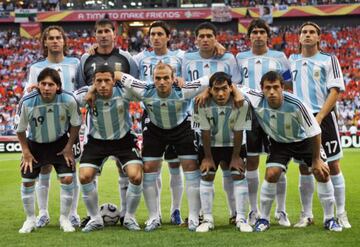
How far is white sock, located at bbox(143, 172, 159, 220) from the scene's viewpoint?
22.0ft

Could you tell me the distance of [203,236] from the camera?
6.16 meters

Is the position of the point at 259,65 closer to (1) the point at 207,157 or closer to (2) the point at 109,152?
(1) the point at 207,157

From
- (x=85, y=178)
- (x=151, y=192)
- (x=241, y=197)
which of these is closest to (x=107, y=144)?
(x=85, y=178)

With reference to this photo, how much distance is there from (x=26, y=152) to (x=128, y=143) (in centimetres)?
106

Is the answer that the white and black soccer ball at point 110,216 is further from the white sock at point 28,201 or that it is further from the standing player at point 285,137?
the standing player at point 285,137

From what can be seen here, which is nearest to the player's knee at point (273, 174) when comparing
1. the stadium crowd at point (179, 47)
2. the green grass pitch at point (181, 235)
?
the green grass pitch at point (181, 235)

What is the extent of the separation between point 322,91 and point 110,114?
2.20 metres

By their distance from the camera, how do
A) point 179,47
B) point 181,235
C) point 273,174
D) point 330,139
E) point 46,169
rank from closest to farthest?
1. point 181,235
2. point 273,174
3. point 330,139
4. point 46,169
5. point 179,47

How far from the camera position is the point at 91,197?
6.58m

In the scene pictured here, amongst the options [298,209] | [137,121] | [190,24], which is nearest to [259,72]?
[298,209]

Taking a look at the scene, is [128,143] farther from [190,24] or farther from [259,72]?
[190,24]

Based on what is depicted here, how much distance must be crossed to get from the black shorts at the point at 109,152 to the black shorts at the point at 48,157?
23 cm

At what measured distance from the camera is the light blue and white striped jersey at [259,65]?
22.9ft

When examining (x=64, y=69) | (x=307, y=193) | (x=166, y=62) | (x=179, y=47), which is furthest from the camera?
(x=179, y=47)
